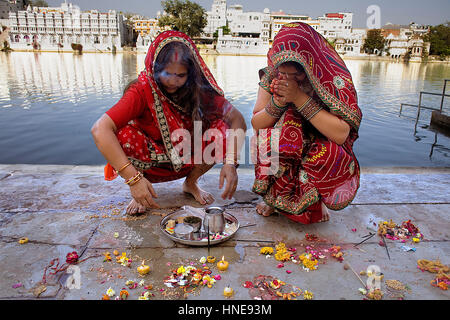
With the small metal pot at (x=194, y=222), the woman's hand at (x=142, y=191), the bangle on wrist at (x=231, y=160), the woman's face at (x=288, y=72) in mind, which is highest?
the woman's face at (x=288, y=72)

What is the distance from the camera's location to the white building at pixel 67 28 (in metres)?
60.5

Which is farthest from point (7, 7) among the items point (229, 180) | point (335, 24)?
point (229, 180)

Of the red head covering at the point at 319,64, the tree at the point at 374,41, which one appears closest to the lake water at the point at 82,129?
the red head covering at the point at 319,64

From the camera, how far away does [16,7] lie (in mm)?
67188

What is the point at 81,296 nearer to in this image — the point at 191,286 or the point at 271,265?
the point at 191,286

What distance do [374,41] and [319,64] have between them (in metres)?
68.5

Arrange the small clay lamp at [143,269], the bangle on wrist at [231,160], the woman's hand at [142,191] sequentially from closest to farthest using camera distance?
the small clay lamp at [143,269] < the woman's hand at [142,191] < the bangle on wrist at [231,160]

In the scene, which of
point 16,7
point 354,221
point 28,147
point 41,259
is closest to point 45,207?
point 41,259

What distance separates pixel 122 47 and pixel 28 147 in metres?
66.7

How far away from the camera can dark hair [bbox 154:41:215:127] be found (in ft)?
5.95

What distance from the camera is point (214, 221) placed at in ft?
5.71

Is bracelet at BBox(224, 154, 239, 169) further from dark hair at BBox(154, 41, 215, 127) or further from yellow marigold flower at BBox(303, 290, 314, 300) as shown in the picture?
yellow marigold flower at BBox(303, 290, 314, 300)

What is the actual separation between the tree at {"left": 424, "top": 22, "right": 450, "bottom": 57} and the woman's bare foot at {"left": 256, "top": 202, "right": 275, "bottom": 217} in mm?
66939
